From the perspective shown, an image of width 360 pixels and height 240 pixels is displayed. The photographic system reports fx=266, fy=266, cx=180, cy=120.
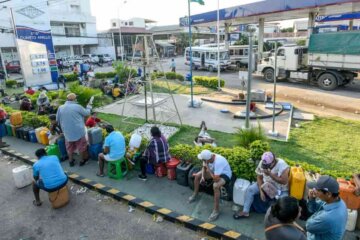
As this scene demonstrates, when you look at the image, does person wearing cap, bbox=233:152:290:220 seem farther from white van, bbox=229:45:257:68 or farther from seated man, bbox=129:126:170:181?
white van, bbox=229:45:257:68

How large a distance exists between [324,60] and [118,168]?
14116mm

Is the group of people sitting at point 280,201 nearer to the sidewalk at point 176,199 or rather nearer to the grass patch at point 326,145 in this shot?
the sidewalk at point 176,199

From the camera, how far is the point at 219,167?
4855 millimetres

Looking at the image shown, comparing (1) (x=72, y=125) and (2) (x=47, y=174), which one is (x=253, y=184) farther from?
(1) (x=72, y=125)

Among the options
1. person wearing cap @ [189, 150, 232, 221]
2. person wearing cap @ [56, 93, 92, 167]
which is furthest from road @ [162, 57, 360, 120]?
person wearing cap @ [189, 150, 232, 221]

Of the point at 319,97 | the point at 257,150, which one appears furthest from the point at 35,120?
the point at 319,97

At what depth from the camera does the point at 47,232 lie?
472 cm

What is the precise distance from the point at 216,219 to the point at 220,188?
1.96ft

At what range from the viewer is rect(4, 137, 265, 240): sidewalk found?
4.56m

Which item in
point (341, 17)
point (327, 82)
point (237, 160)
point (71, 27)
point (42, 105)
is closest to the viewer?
point (237, 160)

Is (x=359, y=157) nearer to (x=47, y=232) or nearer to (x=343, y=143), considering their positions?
(x=343, y=143)

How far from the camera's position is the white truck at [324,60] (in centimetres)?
1416

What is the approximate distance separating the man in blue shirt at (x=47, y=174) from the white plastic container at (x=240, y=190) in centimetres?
337

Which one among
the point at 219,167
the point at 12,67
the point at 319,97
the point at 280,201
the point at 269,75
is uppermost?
the point at 12,67
